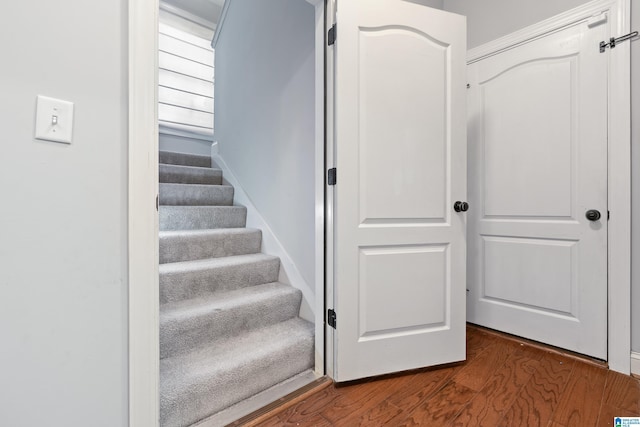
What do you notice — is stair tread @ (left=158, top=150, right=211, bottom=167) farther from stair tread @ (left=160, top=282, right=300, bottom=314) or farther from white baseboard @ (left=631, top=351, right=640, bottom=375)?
white baseboard @ (left=631, top=351, right=640, bottom=375)

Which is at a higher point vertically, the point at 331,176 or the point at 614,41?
the point at 614,41

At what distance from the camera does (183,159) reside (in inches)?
119

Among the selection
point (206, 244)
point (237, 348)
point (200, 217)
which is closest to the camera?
point (237, 348)

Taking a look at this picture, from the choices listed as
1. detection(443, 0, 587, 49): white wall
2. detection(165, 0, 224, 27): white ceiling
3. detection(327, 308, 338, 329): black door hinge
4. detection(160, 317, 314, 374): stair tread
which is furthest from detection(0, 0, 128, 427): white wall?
detection(165, 0, 224, 27): white ceiling

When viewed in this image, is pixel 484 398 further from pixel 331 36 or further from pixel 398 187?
pixel 331 36

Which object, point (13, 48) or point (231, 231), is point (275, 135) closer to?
point (231, 231)

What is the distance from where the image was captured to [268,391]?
55.7 inches

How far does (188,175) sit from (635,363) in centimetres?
332

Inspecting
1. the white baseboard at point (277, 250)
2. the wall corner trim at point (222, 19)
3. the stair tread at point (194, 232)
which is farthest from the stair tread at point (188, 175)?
the wall corner trim at point (222, 19)

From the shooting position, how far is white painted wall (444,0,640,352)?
1.56 metres

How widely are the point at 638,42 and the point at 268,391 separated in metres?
2.63

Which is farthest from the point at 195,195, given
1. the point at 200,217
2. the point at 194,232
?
the point at 194,232

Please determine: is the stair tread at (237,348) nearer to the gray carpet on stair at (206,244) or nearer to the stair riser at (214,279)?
the stair riser at (214,279)

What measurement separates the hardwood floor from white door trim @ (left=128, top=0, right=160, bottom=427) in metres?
0.55
